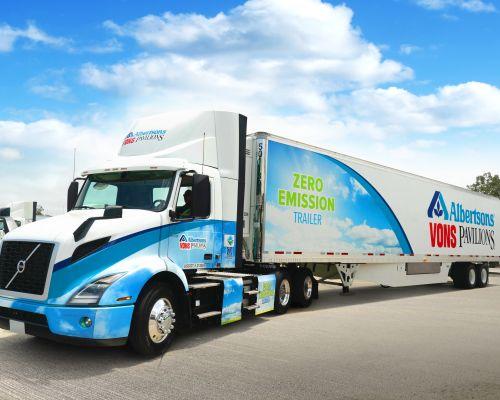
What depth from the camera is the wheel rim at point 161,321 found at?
633cm

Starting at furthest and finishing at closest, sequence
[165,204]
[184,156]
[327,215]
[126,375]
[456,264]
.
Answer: [456,264]
[327,215]
[184,156]
[165,204]
[126,375]

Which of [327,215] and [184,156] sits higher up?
[184,156]

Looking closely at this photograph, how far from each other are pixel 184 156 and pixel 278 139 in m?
2.48

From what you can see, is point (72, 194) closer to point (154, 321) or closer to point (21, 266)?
point (21, 266)

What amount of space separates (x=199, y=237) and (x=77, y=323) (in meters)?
2.43

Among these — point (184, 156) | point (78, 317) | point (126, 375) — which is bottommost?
point (126, 375)

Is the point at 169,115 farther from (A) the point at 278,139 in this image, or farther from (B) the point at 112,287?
(B) the point at 112,287

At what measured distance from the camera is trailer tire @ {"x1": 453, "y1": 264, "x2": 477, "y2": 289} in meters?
18.1

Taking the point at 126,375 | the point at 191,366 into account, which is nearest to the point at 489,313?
the point at 191,366

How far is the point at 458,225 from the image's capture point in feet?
56.5

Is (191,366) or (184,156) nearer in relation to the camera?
(191,366)

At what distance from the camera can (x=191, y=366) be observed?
5984 millimetres

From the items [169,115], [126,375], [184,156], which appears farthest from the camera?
[169,115]

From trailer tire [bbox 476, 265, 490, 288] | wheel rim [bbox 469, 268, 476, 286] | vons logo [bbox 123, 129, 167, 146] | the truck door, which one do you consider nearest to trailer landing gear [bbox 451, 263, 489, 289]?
wheel rim [bbox 469, 268, 476, 286]
